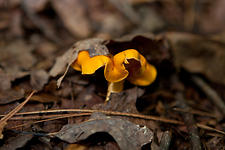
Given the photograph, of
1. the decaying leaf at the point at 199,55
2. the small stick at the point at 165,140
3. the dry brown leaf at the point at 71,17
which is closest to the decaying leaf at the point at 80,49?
the small stick at the point at 165,140

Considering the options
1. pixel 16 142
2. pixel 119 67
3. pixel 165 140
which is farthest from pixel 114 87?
pixel 16 142

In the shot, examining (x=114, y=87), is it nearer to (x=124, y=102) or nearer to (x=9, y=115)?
(x=124, y=102)

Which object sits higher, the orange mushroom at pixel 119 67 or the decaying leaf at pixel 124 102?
the orange mushroom at pixel 119 67

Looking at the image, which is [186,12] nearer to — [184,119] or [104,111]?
[184,119]

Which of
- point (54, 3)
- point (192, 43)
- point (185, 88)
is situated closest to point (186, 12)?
point (192, 43)

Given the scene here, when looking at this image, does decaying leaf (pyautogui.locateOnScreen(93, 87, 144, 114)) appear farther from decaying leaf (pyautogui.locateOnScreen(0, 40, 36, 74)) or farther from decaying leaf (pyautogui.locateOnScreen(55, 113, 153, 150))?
decaying leaf (pyautogui.locateOnScreen(0, 40, 36, 74))

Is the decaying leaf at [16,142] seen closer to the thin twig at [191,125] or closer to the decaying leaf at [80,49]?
the decaying leaf at [80,49]

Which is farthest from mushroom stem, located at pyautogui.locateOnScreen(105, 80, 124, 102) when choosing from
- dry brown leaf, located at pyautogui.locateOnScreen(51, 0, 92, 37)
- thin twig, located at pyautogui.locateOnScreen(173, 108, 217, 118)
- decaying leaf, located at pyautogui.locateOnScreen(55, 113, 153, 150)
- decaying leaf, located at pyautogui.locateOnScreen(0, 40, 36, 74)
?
dry brown leaf, located at pyautogui.locateOnScreen(51, 0, 92, 37)
